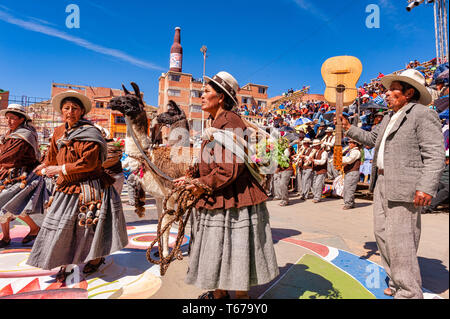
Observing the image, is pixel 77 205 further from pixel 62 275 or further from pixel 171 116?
pixel 171 116

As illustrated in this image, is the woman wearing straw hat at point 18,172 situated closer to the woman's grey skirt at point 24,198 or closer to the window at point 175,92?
the woman's grey skirt at point 24,198

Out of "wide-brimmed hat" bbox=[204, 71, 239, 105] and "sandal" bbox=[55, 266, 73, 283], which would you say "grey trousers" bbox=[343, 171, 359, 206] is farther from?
"sandal" bbox=[55, 266, 73, 283]

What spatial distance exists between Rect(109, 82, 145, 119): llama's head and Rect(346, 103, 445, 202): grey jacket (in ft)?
9.96

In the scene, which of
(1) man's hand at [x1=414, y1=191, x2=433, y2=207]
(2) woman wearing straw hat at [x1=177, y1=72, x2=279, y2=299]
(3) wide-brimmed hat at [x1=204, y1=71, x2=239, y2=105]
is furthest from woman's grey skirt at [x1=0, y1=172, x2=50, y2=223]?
(1) man's hand at [x1=414, y1=191, x2=433, y2=207]

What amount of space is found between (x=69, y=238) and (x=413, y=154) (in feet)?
12.5

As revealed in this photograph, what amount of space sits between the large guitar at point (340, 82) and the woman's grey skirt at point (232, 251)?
54.5 inches

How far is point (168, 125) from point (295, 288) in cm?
277

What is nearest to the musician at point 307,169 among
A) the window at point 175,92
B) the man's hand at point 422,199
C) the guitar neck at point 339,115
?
the guitar neck at point 339,115

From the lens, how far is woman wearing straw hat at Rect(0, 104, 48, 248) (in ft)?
13.3

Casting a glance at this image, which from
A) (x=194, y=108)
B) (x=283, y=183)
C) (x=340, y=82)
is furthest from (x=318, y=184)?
(x=194, y=108)

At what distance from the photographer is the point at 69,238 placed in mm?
3004

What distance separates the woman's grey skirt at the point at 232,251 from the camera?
7.11 ft

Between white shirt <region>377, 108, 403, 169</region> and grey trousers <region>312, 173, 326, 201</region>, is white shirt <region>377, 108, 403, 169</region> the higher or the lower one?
the higher one

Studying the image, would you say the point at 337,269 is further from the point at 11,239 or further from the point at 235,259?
the point at 11,239
